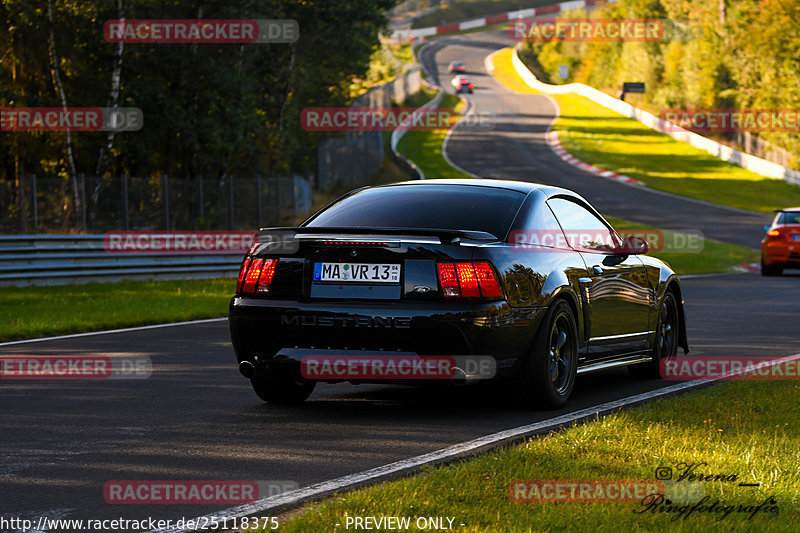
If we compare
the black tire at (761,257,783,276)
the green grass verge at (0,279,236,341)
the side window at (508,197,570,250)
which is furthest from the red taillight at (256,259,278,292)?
the black tire at (761,257,783,276)

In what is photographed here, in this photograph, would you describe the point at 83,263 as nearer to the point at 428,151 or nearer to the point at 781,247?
the point at 781,247

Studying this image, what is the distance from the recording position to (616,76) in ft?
366

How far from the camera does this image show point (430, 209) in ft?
27.2

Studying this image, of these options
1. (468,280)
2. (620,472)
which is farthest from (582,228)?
(620,472)

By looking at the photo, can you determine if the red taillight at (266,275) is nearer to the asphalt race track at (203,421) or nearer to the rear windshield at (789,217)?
the asphalt race track at (203,421)

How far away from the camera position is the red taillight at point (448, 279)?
746cm

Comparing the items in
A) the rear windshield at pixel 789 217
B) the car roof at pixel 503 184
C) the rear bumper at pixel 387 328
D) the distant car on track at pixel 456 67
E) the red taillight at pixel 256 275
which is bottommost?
the rear windshield at pixel 789 217

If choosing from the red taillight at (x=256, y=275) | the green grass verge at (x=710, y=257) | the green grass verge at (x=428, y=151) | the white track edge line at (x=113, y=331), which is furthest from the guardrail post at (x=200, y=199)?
the green grass verge at (x=428, y=151)

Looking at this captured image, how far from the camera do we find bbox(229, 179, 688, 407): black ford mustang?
294 inches

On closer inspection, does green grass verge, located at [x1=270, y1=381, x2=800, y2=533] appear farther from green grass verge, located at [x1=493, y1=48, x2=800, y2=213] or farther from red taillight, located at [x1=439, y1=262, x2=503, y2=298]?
green grass verge, located at [x1=493, y1=48, x2=800, y2=213]

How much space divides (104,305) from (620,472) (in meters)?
12.6

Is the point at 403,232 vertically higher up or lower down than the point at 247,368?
higher up

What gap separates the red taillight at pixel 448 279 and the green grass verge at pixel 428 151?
42192mm

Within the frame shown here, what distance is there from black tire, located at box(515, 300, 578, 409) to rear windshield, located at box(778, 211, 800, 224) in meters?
18.8
